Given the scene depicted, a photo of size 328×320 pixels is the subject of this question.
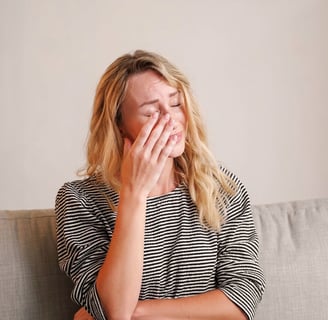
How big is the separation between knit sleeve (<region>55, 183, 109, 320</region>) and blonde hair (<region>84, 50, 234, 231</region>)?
4.1 inches

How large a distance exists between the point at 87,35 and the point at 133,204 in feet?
3.01

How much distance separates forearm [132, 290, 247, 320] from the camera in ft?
4.87

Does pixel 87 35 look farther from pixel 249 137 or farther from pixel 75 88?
pixel 249 137

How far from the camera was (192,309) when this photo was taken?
4.92ft

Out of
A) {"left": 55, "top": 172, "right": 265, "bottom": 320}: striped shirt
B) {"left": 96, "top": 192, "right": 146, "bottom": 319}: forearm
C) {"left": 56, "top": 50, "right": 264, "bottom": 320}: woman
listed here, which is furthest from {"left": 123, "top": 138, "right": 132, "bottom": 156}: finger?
{"left": 96, "top": 192, "right": 146, "bottom": 319}: forearm

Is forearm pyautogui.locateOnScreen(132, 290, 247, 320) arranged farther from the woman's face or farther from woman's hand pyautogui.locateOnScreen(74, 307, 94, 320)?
the woman's face

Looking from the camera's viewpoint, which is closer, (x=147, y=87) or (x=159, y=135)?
(x=159, y=135)
